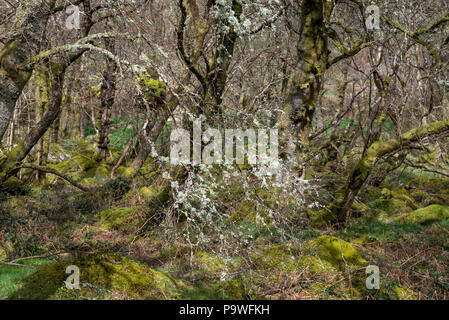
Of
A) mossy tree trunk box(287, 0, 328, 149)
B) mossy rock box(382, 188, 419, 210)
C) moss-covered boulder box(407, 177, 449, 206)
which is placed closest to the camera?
mossy tree trunk box(287, 0, 328, 149)

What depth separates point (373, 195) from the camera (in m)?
11.0

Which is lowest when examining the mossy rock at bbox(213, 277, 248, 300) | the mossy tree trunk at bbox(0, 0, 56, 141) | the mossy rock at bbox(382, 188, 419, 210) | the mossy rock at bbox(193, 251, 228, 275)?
the mossy rock at bbox(213, 277, 248, 300)

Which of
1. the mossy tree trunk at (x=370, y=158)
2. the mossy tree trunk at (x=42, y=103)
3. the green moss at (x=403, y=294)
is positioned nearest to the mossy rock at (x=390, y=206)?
the mossy tree trunk at (x=370, y=158)

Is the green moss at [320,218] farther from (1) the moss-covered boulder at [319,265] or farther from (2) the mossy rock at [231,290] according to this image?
(2) the mossy rock at [231,290]

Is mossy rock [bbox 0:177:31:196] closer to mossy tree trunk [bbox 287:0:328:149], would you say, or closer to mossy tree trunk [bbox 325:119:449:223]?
mossy tree trunk [bbox 287:0:328:149]

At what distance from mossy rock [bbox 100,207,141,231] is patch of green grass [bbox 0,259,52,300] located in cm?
223

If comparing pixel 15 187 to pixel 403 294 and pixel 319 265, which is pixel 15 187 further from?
pixel 403 294

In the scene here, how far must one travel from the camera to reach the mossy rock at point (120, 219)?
25.2 feet

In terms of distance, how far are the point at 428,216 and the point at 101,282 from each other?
7903mm

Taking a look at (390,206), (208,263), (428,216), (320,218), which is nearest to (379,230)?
(320,218)

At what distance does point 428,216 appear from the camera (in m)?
8.62

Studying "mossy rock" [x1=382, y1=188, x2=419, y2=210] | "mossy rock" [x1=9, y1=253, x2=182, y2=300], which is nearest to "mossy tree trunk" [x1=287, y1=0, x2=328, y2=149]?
"mossy rock" [x1=382, y1=188, x2=419, y2=210]

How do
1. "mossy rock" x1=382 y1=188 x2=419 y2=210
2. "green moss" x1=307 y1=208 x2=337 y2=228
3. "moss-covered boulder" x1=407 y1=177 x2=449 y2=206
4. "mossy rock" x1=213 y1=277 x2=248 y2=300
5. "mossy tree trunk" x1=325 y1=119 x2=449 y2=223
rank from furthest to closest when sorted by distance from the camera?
"moss-covered boulder" x1=407 y1=177 x2=449 y2=206 < "mossy rock" x1=382 y1=188 x2=419 y2=210 < "green moss" x1=307 y1=208 x2=337 y2=228 < "mossy tree trunk" x1=325 y1=119 x2=449 y2=223 < "mossy rock" x1=213 y1=277 x2=248 y2=300

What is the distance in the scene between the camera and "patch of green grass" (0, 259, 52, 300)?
3.96 m
